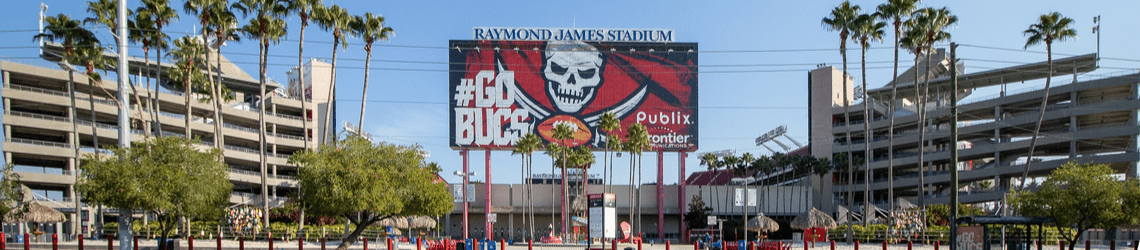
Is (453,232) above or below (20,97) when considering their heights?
below

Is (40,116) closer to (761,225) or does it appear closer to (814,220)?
(761,225)

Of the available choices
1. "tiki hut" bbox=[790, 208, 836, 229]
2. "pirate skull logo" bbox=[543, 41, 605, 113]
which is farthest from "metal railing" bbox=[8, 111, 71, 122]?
"tiki hut" bbox=[790, 208, 836, 229]

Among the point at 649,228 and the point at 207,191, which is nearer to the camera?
the point at 207,191

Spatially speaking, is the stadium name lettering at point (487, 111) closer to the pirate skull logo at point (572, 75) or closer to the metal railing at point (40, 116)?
the pirate skull logo at point (572, 75)

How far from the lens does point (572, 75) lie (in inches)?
3228

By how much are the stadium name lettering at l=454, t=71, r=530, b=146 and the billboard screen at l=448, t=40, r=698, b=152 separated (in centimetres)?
9

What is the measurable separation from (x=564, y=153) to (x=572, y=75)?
24.2ft

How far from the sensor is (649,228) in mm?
96250

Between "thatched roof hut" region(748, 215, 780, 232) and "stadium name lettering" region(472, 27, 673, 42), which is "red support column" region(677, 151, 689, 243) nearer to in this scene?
Result: "stadium name lettering" region(472, 27, 673, 42)

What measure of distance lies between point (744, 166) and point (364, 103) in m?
51.2

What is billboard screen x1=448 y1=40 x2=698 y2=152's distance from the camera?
81.4 m

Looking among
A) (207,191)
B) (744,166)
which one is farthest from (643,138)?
(207,191)

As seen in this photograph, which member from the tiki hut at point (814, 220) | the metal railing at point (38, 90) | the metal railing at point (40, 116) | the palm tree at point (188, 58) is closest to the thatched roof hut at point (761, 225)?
the tiki hut at point (814, 220)

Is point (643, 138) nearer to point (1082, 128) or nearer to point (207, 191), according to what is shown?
point (1082, 128)
